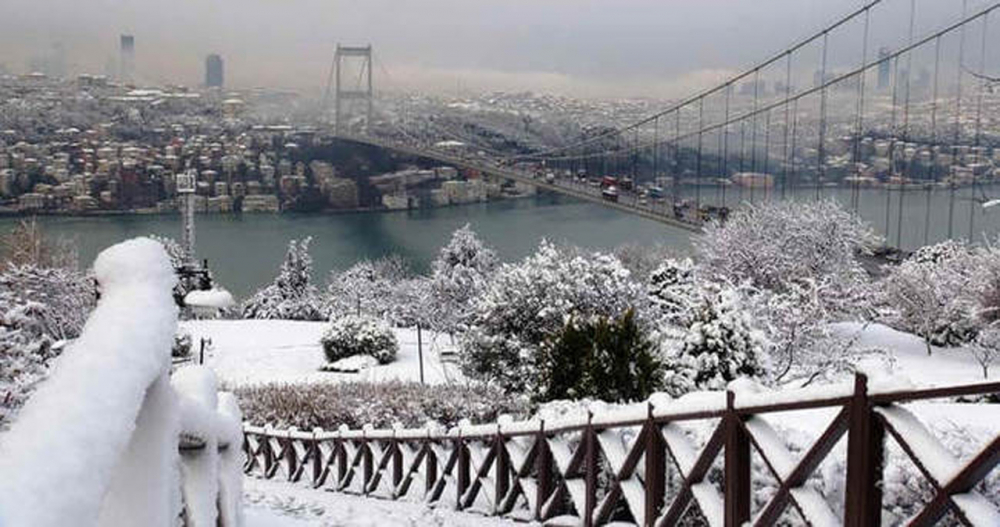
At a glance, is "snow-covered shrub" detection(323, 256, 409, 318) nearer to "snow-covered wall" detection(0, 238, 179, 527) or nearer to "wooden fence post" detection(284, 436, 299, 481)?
"wooden fence post" detection(284, 436, 299, 481)

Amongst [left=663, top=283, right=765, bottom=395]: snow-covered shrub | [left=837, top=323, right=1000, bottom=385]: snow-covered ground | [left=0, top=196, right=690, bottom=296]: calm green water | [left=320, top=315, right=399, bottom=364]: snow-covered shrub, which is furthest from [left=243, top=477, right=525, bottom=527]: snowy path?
[left=0, top=196, right=690, bottom=296]: calm green water

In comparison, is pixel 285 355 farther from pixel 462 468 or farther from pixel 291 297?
pixel 462 468

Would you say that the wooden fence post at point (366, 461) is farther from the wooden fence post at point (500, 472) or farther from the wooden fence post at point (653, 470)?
the wooden fence post at point (653, 470)

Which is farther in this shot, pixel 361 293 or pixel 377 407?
pixel 361 293

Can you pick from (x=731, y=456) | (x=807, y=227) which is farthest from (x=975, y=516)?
(x=807, y=227)

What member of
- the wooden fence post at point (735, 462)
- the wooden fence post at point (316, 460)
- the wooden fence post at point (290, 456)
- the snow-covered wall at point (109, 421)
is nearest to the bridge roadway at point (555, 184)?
the wooden fence post at point (290, 456)

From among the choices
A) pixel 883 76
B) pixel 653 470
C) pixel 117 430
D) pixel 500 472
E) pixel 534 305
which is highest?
pixel 883 76

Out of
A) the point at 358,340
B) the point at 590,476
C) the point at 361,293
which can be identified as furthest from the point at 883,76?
the point at 590,476

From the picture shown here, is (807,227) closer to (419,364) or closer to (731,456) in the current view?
(419,364)
